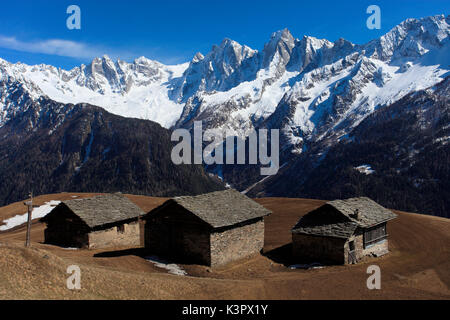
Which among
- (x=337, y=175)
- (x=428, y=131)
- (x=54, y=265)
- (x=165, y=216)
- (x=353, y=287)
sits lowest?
(x=353, y=287)

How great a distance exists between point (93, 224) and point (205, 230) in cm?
1107

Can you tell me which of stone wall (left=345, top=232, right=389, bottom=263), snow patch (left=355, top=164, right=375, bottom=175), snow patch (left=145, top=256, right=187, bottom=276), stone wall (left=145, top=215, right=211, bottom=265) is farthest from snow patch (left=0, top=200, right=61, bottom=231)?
snow patch (left=355, top=164, right=375, bottom=175)

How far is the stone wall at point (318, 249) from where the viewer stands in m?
31.0

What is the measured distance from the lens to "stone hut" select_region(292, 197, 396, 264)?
1228 inches

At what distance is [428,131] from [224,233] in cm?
18721

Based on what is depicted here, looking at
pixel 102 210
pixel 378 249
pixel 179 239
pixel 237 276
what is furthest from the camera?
pixel 102 210

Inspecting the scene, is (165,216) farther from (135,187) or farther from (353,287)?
(135,187)

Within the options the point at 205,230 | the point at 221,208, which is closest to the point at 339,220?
the point at 221,208

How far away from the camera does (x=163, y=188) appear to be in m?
187

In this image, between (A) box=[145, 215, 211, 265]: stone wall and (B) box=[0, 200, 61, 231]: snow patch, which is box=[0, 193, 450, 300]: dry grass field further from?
(B) box=[0, 200, 61, 231]: snow patch

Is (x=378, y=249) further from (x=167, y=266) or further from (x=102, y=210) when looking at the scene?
(x=102, y=210)

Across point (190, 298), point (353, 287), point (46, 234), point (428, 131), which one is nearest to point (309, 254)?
point (353, 287)

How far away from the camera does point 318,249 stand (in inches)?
1276
